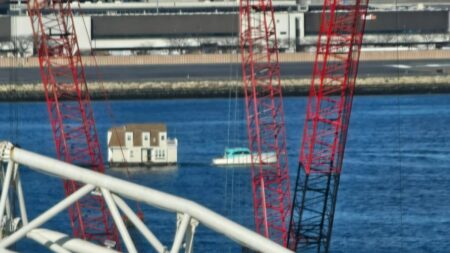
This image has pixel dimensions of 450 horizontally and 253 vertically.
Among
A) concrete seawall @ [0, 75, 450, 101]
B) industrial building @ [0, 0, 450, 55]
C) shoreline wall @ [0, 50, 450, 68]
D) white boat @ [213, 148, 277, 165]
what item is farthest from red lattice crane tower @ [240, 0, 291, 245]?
shoreline wall @ [0, 50, 450, 68]

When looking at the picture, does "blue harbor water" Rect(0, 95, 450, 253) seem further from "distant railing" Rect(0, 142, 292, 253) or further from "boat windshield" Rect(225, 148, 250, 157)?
"distant railing" Rect(0, 142, 292, 253)

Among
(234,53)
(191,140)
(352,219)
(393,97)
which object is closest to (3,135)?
(191,140)

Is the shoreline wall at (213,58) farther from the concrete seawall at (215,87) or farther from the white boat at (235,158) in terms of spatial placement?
the white boat at (235,158)

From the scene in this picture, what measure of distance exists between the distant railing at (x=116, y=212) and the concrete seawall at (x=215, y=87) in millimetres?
68408

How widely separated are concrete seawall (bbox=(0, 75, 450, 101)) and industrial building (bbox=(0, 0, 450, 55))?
12957 millimetres

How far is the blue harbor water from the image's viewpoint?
45.5m

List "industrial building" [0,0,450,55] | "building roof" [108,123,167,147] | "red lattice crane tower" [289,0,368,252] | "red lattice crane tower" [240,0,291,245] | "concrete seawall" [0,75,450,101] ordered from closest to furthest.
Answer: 1. "red lattice crane tower" [289,0,368,252]
2. "red lattice crane tower" [240,0,291,245]
3. "building roof" [108,123,167,147]
4. "concrete seawall" [0,75,450,101]
5. "industrial building" [0,0,450,55]

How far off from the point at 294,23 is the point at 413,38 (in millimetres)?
7815

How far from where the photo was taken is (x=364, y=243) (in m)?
44.0

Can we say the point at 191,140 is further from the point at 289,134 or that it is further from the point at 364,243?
the point at 364,243

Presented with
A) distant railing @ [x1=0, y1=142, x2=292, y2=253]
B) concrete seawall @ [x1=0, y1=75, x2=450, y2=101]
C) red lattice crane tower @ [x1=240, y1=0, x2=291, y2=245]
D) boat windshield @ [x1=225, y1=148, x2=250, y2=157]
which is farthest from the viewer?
concrete seawall @ [x1=0, y1=75, x2=450, y2=101]

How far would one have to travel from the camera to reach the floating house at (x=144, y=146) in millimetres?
61125

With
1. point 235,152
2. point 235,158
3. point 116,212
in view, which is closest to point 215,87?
point 235,152

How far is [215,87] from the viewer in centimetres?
A: 9362
